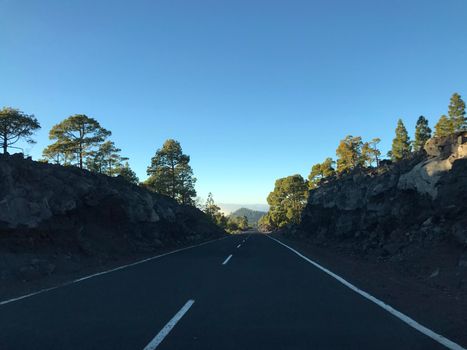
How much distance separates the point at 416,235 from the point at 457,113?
43.4 metres

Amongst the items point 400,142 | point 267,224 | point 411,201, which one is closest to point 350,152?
point 400,142

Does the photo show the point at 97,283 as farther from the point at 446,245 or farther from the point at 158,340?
the point at 446,245

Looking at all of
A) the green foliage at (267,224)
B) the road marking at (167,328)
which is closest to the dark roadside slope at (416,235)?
the road marking at (167,328)

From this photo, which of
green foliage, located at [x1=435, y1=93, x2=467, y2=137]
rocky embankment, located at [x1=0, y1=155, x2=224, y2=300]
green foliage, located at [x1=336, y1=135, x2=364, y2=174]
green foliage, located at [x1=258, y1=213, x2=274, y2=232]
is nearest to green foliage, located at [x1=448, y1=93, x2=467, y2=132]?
green foliage, located at [x1=435, y1=93, x2=467, y2=137]

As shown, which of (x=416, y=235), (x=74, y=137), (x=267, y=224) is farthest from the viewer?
(x=267, y=224)

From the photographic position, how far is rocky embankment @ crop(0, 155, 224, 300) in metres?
13.6

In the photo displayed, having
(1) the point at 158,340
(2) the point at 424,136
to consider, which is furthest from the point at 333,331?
(2) the point at 424,136

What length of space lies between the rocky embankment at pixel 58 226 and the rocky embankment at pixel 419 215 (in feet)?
39.3

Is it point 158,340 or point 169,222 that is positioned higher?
point 169,222

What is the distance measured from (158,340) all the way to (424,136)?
60629 mm

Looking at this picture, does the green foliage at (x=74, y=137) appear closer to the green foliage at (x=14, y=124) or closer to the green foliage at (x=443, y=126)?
the green foliage at (x=14, y=124)

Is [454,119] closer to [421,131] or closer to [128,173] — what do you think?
[421,131]

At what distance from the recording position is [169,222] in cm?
3600

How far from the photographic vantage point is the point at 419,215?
18625 millimetres
